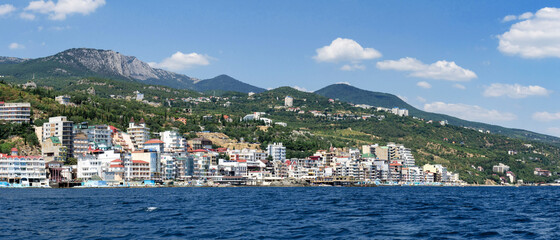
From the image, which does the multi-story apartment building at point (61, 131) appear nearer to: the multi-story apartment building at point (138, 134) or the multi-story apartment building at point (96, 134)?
the multi-story apartment building at point (96, 134)

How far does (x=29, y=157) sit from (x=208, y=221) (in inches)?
4209

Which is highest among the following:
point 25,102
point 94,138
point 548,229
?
point 25,102

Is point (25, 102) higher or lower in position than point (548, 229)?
higher

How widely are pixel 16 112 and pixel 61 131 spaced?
63.4 feet

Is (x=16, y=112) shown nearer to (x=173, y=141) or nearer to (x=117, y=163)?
(x=117, y=163)

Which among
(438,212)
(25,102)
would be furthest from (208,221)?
(25,102)

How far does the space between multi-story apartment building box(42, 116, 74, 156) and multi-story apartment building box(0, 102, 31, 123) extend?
10.1 metres

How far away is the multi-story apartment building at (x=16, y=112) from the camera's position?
174 m

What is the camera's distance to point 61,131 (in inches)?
6540

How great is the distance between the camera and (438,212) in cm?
6688

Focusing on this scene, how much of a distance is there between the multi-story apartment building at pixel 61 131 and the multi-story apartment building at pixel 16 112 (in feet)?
33.1

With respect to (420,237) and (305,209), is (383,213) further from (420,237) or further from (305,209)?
(420,237)

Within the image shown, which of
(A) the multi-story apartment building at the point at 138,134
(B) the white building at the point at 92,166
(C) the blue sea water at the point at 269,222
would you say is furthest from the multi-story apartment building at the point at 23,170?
(C) the blue sea water at the point at 269,222

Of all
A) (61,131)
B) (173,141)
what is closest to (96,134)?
(61,131)
